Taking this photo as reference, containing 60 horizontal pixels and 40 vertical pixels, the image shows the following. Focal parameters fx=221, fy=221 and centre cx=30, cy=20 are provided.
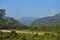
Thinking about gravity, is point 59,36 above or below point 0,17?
below

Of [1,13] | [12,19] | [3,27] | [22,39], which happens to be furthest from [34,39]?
[1,13]

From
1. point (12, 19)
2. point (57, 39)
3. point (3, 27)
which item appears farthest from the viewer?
point (12, 19)

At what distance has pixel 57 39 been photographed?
16.8 m

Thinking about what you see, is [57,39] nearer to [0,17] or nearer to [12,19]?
[12,19]

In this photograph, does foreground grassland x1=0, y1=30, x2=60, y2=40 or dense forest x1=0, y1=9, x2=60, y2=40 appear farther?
dense forest x1=0, y1=9, x2=60, y2=40

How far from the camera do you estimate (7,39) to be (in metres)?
20.0

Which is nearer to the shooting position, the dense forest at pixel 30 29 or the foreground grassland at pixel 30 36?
the foreground grassland at pixel 30 36

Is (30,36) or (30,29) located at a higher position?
(30,29)

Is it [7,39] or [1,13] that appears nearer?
[7,39]

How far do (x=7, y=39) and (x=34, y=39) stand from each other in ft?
8.43

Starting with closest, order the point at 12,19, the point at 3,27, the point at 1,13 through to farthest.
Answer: the point at 3,27 → the point at 12,19 → the point at 1,13

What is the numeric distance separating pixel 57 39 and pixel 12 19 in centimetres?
2904

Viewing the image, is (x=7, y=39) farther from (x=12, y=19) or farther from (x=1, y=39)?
(x=12, y=19)

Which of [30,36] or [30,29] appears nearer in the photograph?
[30,36]
